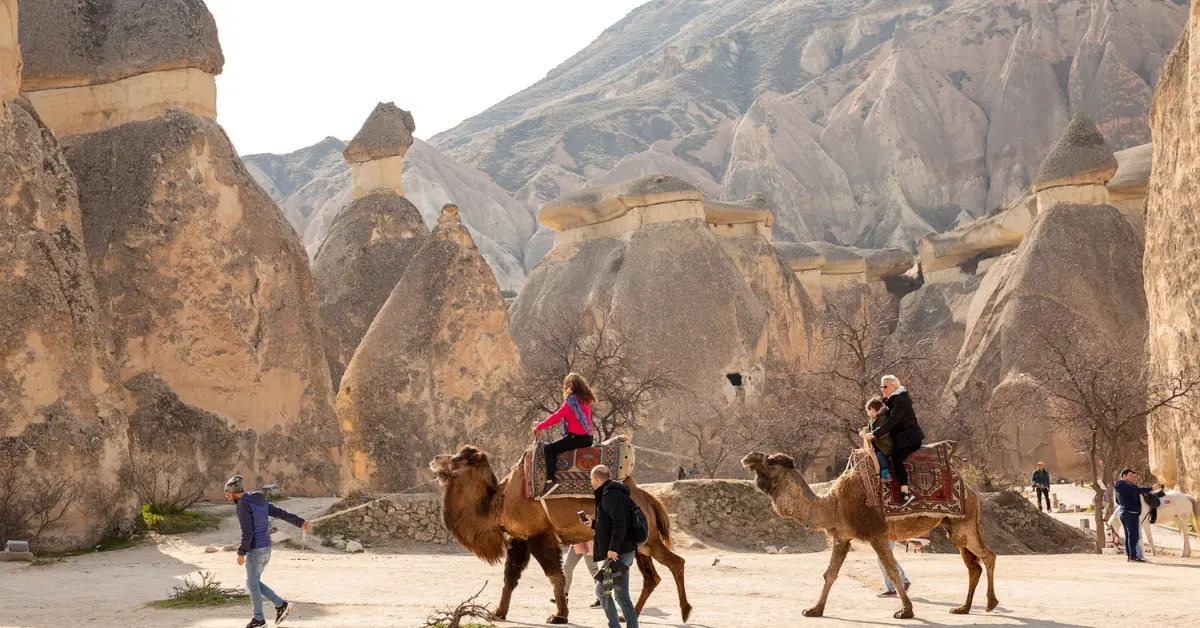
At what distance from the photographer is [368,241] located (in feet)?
88.3

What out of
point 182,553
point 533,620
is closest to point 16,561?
point 182,553

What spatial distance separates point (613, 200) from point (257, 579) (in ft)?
99.7

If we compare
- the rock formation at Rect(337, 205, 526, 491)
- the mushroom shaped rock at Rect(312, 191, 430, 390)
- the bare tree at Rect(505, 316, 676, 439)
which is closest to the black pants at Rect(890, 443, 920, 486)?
the bare tree at Rect(505, 316, 676, 439)

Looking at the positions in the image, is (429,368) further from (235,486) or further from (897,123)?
(897,123)

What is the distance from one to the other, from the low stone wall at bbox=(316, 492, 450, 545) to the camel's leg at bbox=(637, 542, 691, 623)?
6738 millimetres

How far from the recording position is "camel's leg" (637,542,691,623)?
8461 millimetres

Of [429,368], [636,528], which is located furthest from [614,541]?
[429,368]

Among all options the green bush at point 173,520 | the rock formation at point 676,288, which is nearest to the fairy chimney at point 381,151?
the rock formation at point 676,288

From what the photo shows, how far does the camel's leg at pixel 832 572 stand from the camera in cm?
877

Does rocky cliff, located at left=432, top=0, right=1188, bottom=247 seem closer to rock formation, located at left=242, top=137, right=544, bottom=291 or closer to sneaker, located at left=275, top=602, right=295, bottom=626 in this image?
rock formation, located at left=242, top=137, right=544, bottom=291

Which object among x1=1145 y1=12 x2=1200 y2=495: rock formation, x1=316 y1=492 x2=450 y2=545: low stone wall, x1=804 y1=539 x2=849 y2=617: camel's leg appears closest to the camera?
x1=804 y1=539 x2=849 y2=617: camel's leg

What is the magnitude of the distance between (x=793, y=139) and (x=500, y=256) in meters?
16.6

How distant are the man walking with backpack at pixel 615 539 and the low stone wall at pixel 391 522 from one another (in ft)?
25.2

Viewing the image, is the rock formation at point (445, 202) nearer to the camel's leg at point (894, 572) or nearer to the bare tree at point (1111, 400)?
the bare tree at point (1111, 400)
